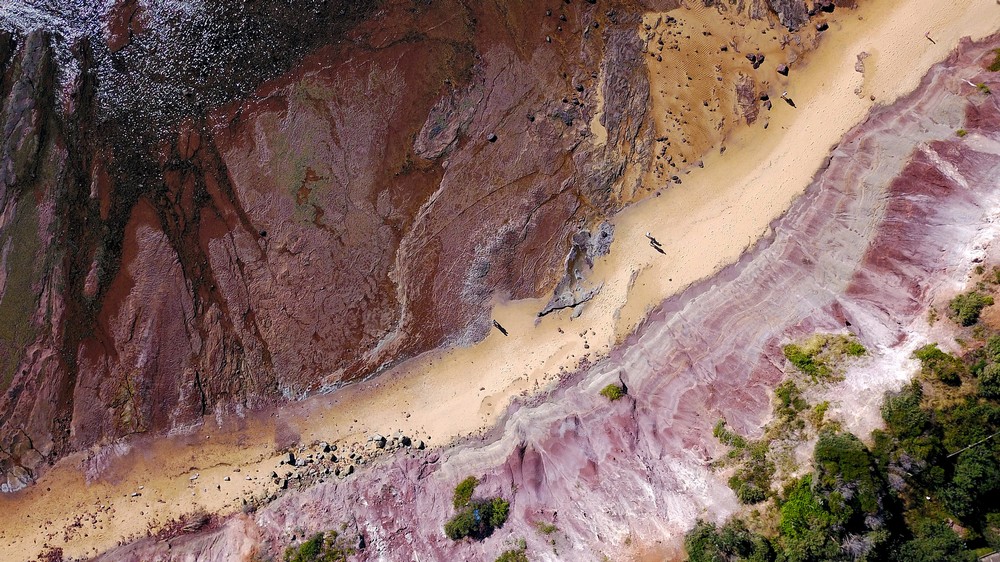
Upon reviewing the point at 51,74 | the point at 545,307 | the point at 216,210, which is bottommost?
the point at 545,307

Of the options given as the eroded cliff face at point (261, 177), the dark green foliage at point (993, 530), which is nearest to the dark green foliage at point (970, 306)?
the dark green foliage at point (993, 530)

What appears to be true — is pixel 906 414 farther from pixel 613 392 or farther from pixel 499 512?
pixel 499 512

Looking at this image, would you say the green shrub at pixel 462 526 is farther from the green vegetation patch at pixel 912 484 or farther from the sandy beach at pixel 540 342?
the green vegetation patch at pixel 912 484

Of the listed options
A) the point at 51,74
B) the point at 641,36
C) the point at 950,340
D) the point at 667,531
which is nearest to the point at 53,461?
the point at 51,74

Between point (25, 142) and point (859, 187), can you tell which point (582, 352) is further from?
point (25, 142)

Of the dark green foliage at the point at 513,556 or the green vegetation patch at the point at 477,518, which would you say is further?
the green vegetation patch at the point at 477,518

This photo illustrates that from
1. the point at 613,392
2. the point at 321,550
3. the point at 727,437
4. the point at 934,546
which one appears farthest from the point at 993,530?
the point at 321,550
